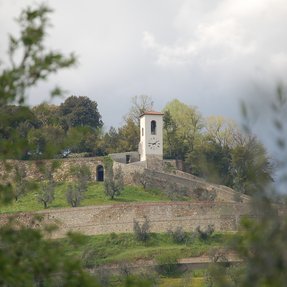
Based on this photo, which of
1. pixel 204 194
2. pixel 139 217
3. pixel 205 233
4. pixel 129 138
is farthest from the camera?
pixel 129 138

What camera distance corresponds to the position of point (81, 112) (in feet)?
244

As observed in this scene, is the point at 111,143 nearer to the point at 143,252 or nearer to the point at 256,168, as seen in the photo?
the point at 143,252

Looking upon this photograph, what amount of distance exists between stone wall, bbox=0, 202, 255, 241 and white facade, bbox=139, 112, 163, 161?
1120 centimetres

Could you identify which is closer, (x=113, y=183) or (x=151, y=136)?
(x=113, y=183)

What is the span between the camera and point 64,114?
75062 millimetres

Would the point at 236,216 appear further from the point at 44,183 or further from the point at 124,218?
the point at 44,183

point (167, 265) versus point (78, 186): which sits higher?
point (78, 186)

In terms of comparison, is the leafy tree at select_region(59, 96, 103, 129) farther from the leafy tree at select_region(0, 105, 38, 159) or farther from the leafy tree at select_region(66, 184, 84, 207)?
the leafy tree at select_region(0, 105, 38, 159)

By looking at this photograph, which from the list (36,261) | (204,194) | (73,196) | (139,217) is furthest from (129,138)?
(36,261)

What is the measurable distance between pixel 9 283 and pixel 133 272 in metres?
36.8

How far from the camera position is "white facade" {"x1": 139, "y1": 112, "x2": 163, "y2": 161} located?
6450 cm

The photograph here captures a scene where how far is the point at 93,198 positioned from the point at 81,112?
1706 centimetres

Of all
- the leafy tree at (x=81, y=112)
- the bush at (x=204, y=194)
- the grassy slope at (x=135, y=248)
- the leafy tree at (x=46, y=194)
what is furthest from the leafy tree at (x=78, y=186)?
the leafy tree at (x=81, y=112)

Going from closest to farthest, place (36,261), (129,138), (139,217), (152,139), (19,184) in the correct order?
(36,261)
(19,184)
(139,217)
(152,139)
(129,138)
